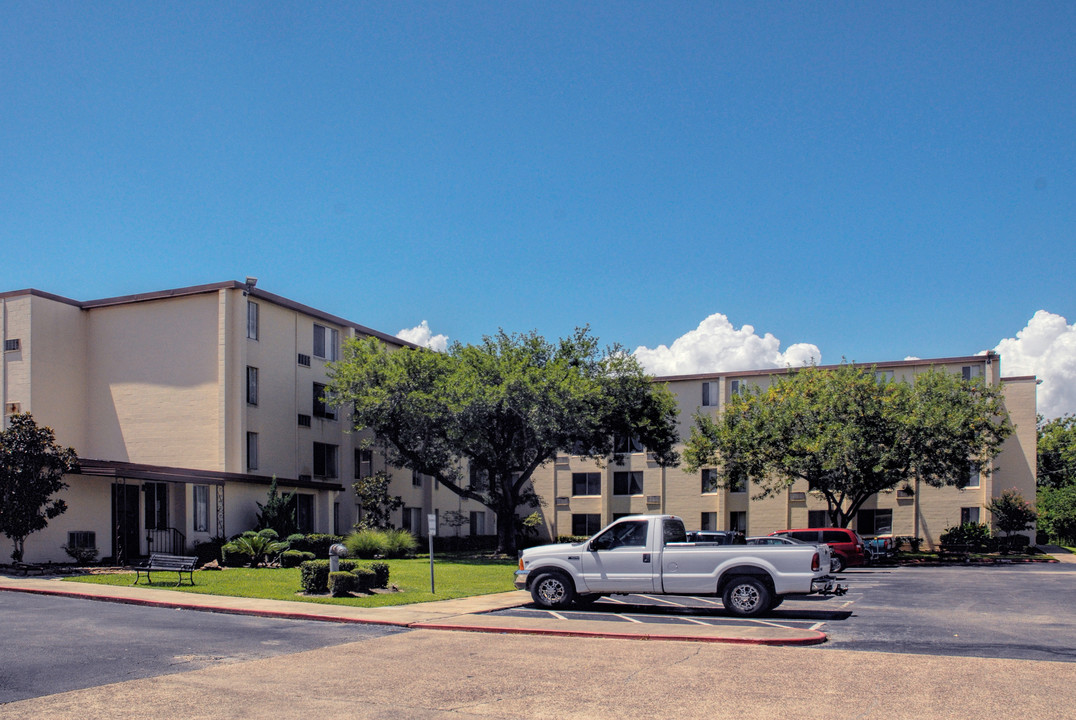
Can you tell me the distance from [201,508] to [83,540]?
4593 millimetres

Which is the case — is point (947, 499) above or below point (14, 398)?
below

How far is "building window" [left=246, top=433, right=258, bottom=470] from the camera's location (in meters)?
37.5

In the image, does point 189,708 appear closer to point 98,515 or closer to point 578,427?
point 98,515

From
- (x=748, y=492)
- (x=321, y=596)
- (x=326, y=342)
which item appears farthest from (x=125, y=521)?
(x=748, y=492)

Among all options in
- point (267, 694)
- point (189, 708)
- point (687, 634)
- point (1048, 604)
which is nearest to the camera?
point (189, 708)

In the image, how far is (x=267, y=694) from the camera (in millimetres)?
10016

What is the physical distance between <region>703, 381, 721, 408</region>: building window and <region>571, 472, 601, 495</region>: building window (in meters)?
8.17

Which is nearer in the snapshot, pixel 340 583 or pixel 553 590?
pixel 553 590

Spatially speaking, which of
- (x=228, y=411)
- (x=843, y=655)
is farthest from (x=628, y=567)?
(x=228, y=411)

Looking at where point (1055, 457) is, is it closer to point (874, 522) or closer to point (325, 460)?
point (874, 522)

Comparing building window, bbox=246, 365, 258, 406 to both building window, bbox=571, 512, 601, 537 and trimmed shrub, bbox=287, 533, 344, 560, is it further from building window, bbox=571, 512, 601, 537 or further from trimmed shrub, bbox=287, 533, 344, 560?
building window, bbox=571, 512, 601, 537

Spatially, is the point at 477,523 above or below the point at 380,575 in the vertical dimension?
below

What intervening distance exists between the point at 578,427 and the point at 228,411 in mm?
13385

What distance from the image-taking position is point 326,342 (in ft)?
143
